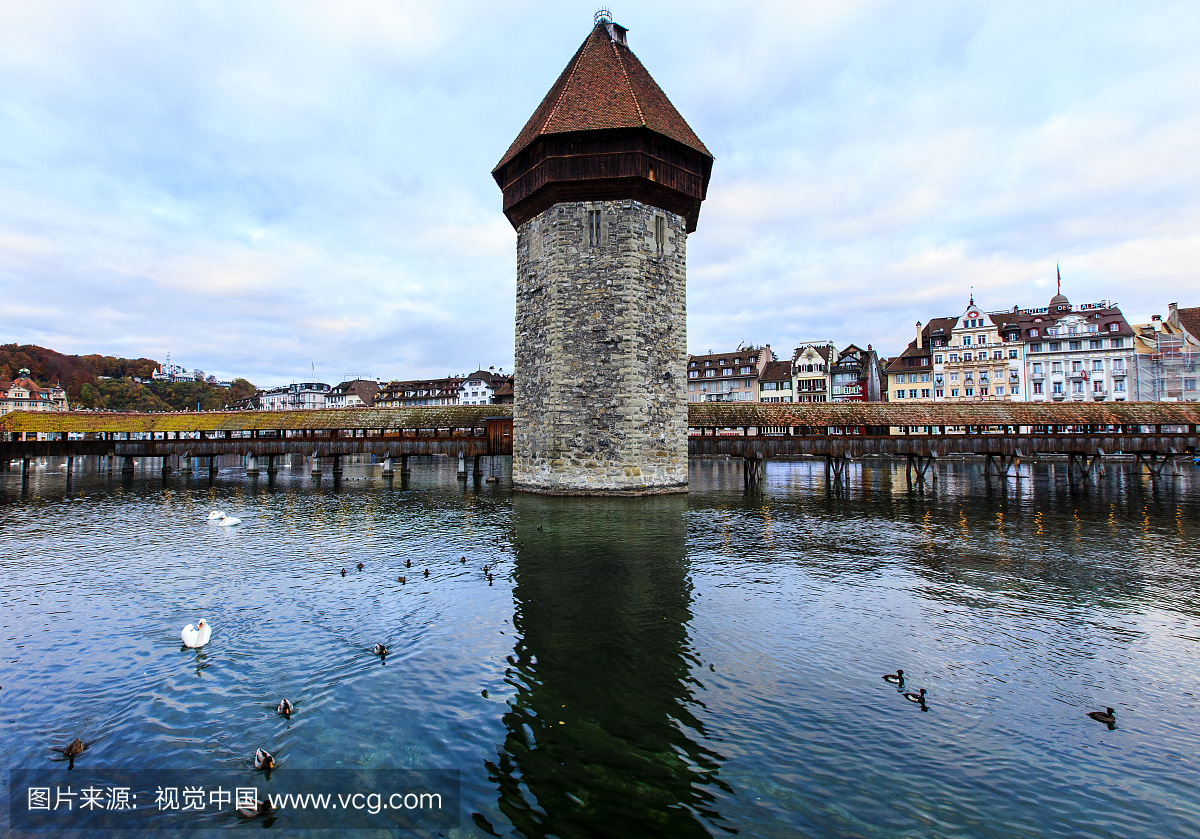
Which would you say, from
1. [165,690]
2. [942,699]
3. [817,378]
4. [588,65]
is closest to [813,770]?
[942,699]

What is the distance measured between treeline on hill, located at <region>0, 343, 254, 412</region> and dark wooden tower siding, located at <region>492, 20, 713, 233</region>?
99.4 m

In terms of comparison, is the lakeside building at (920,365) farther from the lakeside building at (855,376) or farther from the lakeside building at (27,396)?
the lakeside building at (27,396)

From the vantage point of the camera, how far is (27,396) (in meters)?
83.2

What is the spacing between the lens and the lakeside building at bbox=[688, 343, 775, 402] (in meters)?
69.3

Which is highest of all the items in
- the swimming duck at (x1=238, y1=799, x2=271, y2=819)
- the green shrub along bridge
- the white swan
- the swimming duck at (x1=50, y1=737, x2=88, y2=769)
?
the green shrub along bridge

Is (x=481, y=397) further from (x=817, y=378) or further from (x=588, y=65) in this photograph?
(x=588, y=65)

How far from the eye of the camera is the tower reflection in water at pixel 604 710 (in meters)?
4.46

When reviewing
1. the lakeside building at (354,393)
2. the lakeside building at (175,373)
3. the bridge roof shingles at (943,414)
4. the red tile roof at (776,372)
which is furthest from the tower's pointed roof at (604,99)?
the lakeside building at (175,373)

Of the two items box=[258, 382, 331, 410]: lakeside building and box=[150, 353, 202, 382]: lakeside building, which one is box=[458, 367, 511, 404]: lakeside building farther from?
box=[150, 353, 202, 382]: lakeside building

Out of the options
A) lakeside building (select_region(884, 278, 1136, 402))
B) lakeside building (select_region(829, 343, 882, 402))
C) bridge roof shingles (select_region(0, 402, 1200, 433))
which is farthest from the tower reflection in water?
lakeside building (select_region(829, 343, 882, 402))

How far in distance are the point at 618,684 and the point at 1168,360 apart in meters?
68.0

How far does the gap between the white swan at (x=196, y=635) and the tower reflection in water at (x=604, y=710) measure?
4.51m

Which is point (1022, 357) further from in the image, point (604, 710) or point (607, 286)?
point (604, 710)

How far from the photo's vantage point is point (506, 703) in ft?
20.3
